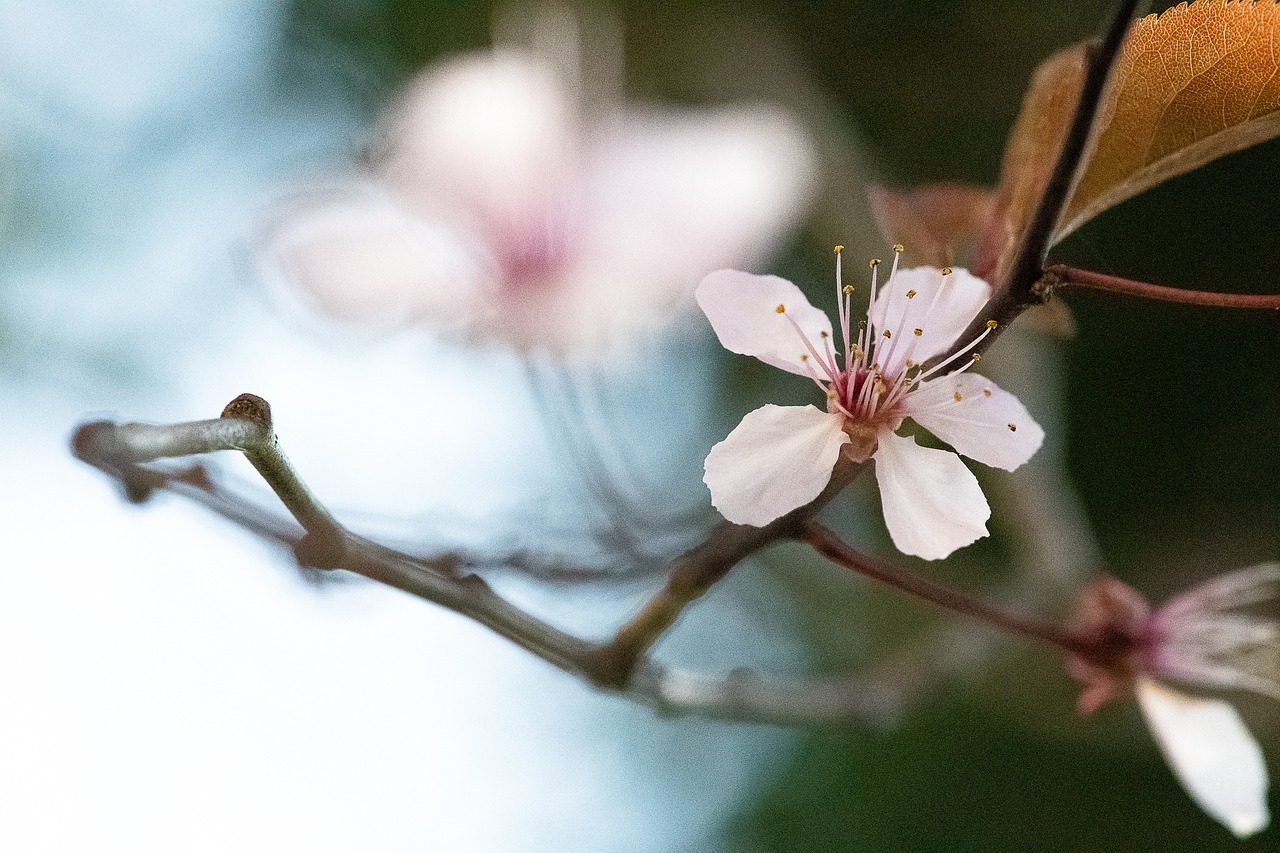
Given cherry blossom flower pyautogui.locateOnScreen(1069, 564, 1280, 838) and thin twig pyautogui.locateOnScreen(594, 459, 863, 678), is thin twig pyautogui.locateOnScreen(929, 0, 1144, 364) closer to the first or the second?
thin twig pyautogui.locateOnScreen(594, 459, 863, 678)

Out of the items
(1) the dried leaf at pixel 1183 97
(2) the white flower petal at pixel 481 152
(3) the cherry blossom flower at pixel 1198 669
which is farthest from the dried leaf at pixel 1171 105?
(2) the white flower petal at pixel 481 152

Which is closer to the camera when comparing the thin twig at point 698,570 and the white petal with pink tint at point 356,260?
the thin twig at point 698,570

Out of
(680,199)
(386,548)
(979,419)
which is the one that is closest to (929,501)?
(979,419)

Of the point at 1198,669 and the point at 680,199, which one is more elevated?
the point at 680,199

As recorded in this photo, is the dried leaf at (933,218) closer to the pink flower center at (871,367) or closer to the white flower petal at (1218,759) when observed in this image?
the pink flower center at (871,367)

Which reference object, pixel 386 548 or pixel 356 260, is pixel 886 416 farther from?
pixel 356 260

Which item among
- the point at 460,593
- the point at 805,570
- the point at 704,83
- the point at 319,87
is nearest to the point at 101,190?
the point at 319,87

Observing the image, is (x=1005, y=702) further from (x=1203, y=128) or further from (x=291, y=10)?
(x=291, y=10)
